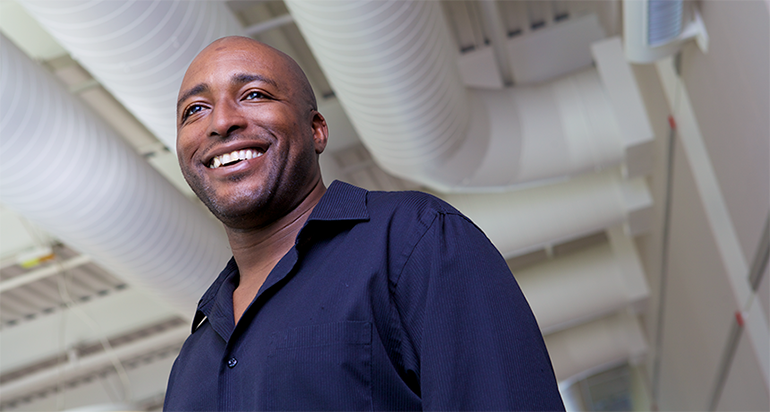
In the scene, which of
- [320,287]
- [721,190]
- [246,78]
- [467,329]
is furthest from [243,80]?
[721,190]

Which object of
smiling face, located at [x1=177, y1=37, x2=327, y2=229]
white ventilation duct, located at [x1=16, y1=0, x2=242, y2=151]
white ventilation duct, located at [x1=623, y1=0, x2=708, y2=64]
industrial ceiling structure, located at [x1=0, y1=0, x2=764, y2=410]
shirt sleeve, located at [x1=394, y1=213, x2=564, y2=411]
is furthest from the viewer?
white ventilation duct, located at [x1=623, y1=0, x2=708, y2=64]

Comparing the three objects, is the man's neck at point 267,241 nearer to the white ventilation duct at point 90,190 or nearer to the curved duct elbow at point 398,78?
the curved duct elbow at point 398,78

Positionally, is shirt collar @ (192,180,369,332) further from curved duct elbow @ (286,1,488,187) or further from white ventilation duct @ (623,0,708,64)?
white ventilation duct @ (623,0,708,64)

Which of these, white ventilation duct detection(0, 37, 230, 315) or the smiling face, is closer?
the smiling face

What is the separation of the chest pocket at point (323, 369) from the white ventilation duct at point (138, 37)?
1.39 meters

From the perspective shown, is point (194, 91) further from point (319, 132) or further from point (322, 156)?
point (322, 156)

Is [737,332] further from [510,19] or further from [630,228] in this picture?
[510,19]

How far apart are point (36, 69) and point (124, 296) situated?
138 inches

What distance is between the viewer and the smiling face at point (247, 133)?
0.84m

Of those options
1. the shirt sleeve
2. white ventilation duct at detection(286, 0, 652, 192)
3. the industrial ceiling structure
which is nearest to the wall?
the industrial ceiling structure

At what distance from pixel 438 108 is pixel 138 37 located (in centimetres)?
116

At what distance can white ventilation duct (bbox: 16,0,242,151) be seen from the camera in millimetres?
1713

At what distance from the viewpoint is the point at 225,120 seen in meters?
0.84

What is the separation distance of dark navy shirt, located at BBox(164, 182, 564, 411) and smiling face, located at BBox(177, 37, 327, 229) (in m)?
0.10
